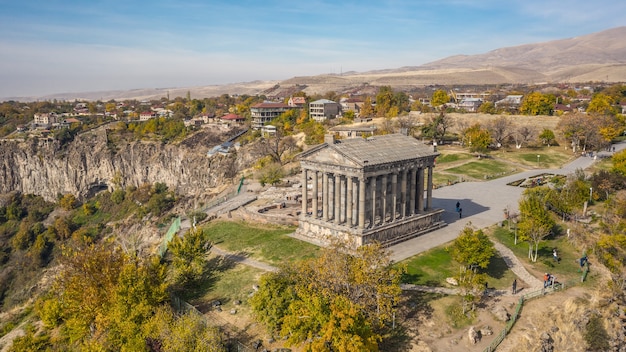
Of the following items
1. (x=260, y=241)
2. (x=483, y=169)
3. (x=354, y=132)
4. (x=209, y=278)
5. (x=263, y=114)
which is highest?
(x=263, y=114)

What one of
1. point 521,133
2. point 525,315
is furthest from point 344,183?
point 521,133

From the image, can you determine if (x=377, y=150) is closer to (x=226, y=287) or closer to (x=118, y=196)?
(x=226, y=287)

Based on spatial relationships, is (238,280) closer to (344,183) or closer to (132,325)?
(132,325)

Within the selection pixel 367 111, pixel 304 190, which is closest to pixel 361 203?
pixel 304 190

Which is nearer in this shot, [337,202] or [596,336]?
[596,336]

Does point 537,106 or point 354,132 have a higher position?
point 537,106

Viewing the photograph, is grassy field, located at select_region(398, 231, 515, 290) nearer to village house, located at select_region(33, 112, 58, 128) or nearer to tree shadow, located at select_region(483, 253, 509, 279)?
tree shadow, located at select_region(483, 253, 509, 279)
